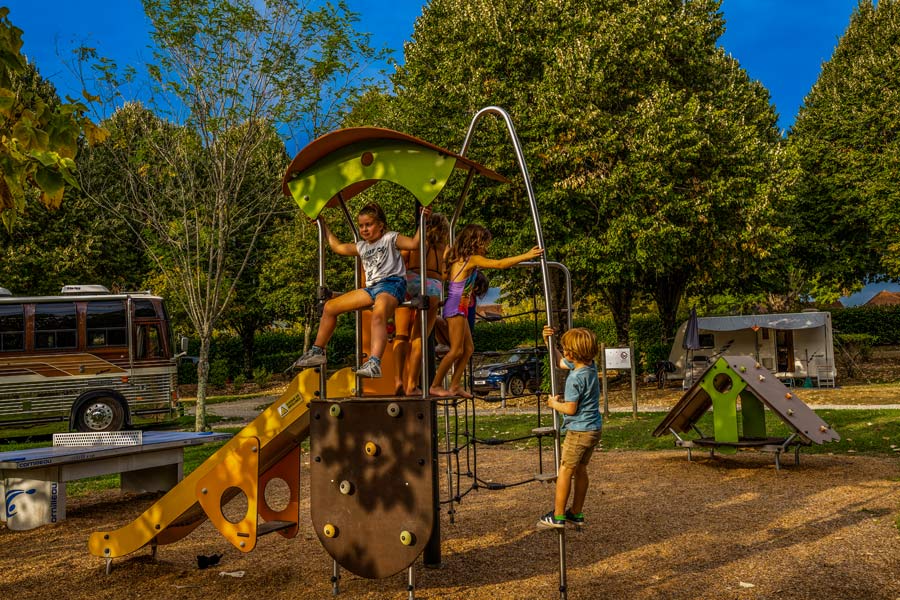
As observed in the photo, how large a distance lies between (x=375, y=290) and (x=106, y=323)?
14890mm

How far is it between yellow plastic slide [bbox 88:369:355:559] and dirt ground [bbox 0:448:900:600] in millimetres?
323

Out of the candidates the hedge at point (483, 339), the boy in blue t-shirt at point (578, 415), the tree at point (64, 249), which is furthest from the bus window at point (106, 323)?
the hedge at point (483, 339)

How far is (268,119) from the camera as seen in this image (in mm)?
16438

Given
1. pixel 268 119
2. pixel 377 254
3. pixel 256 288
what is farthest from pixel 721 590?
pixel 256 288

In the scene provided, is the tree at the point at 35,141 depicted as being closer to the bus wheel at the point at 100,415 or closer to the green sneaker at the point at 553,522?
the green sneaker at the point at 553,522

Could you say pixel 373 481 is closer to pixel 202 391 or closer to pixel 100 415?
pixel 202 391

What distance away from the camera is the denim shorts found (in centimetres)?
540

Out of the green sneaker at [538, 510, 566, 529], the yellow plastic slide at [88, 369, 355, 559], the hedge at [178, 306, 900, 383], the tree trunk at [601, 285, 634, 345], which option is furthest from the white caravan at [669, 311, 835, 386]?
the yellow plastic slide at [88, 369, 355, 559]

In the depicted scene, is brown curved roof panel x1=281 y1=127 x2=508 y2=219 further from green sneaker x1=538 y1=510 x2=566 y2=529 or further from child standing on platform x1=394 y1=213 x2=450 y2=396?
green sneaker x1=538 y1=510 x2=566 y2=529

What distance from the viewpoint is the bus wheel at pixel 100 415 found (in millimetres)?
17344

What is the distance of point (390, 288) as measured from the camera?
5402mm

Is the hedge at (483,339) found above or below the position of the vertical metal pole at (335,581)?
above

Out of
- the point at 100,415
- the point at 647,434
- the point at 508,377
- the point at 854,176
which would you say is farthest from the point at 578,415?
the point at 854,176

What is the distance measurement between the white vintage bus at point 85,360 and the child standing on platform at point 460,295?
1356 cm
